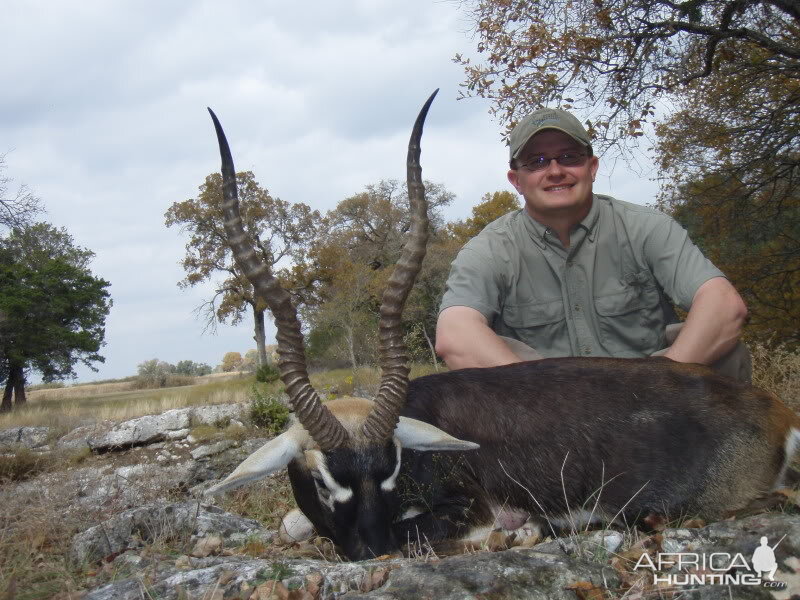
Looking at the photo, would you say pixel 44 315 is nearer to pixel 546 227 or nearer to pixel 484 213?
pixel 484 213

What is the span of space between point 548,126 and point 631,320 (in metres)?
1.65

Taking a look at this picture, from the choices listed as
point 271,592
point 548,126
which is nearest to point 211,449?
point 548,126

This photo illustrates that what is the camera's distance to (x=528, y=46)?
1084 centimetres

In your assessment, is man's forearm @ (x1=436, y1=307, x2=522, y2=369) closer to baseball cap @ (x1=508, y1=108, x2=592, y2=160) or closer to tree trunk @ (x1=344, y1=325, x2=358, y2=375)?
baseball cap @ (x1=508, y1=108, x2=592, y2=160)

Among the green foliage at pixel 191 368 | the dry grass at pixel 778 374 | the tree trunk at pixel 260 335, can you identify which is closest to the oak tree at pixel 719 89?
the dry grass at pixel 778 374

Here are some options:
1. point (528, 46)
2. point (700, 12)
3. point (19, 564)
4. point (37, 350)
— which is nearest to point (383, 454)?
point (19, 564)

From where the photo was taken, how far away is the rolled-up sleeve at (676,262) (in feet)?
15.8

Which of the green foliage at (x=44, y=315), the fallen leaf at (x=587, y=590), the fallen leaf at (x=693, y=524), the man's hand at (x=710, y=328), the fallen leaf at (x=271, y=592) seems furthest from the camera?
the green foliage at (x=44, y=315)

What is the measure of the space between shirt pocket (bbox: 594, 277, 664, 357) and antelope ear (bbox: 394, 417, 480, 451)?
216 centimetres

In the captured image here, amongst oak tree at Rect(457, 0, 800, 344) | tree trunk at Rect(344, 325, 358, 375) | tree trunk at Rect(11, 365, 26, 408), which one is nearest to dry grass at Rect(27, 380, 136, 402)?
tree trunk at Rect(11, 365, 26, 408)

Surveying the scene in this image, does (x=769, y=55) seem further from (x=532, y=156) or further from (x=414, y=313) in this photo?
(x=414, y=313)

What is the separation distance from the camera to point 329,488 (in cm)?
347

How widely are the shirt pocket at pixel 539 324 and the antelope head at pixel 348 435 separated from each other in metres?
1.77

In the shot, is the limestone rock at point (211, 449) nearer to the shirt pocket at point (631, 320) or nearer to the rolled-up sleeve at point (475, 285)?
the rolled-up sleeve at point (475, 285)
